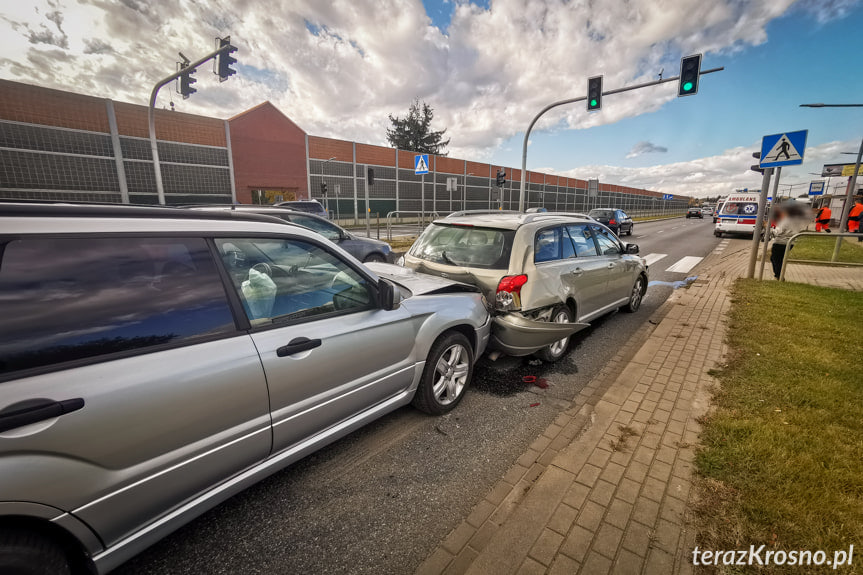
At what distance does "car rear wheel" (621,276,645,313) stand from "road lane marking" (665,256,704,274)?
505 cm

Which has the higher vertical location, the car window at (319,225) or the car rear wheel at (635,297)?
the car window at (319,225)

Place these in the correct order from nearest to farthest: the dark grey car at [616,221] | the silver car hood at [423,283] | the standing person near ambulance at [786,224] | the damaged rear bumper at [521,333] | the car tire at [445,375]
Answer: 1. the car tire at [445,375]
2. the silver car hood at [423,283]
3. the damaged rear bumper at [521,333]
4. the standing person near ambulance at [786,224]
5. the dark grey car at [616,221]

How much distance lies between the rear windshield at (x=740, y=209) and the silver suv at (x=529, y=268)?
20750 millimetres

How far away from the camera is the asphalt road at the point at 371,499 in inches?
76.3

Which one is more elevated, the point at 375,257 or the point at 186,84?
the point at 186,84

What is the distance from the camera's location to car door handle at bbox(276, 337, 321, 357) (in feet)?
6.67

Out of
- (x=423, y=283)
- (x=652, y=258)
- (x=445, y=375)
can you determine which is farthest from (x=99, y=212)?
(x=652, y=258)

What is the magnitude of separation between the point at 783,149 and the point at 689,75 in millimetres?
6095

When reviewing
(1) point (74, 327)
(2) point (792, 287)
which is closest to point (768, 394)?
(1) point (74, 327)

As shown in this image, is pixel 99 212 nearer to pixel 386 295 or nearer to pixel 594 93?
pixel 386 295

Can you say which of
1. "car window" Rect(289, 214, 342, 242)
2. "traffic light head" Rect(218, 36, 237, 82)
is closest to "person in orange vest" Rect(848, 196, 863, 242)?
"car window" Rect(289, 214, 342, 242)

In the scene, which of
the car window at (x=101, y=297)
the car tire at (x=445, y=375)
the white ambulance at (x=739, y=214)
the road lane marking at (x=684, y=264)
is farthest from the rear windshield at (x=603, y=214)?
the car window at (x=101, y=297)

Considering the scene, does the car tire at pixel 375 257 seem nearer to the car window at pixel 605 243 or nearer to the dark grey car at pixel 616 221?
the car window at pixel 605 243

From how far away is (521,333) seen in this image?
3.78 meters
